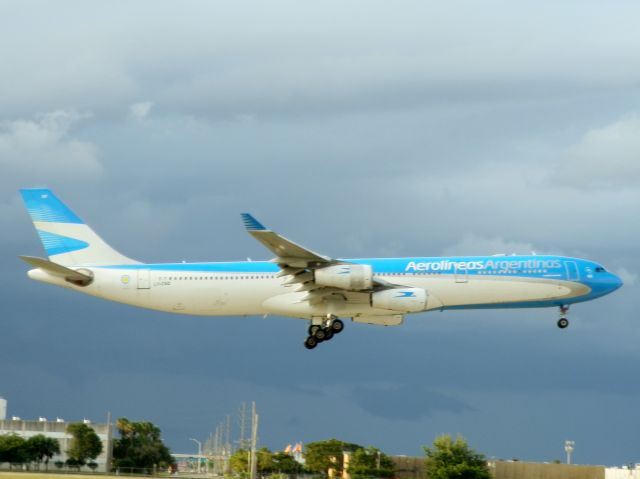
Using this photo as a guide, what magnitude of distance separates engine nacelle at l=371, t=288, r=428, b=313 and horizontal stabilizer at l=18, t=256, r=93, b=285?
21.7m

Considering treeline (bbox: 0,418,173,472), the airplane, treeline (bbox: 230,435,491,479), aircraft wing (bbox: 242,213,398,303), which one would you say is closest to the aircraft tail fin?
the airplane

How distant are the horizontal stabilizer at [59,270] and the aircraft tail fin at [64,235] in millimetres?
2268

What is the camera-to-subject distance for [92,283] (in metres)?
84.3

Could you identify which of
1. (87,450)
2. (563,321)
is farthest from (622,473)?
(87,450)

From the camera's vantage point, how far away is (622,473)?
89188 mm

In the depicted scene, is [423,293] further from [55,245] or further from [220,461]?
[220,461]

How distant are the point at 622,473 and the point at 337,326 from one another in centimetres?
2644

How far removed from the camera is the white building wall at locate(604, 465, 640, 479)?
86.4 m

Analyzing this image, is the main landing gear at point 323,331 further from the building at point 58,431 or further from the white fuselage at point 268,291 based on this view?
the building at point 58,431

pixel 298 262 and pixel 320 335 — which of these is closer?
pixel 298 262

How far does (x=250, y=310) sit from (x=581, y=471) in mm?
33413

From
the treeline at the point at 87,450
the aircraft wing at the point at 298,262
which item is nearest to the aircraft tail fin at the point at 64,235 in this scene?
the aircraft wing at the point at 298,262

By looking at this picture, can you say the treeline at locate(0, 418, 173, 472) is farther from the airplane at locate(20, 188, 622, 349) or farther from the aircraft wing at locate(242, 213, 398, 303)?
the aircraft wing at locate(242, 213, 398, 303)

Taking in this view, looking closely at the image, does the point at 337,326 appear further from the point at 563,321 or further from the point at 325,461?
the point at 325,461
